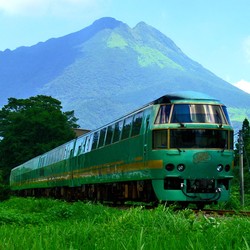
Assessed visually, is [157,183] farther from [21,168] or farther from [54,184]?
[21,168]

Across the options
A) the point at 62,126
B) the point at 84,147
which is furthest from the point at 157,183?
the point at 62,126

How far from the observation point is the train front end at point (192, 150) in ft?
50.9

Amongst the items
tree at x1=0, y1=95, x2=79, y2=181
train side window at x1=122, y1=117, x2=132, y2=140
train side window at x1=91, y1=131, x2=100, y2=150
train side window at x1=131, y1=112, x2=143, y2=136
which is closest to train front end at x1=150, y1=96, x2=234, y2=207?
train side window at x1=131, y1=112, x2=143, y2=136

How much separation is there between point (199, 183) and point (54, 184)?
69.9 feet

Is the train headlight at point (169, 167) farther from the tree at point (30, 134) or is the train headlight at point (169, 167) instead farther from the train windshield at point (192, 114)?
the tree at point (30, 134)

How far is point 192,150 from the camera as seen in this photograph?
1577 cm

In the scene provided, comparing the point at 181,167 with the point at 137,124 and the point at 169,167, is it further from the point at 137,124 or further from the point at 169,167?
the point at 137,124

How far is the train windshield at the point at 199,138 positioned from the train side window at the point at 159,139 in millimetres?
186

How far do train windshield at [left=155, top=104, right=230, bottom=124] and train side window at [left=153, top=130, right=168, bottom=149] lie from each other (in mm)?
320

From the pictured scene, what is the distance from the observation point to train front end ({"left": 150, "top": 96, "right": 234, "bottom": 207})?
15.5 meters

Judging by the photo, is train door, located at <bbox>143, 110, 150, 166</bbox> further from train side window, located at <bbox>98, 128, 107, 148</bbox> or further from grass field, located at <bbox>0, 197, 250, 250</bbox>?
train side window, located at <bbox>98, 128, 107, 148</bbox>

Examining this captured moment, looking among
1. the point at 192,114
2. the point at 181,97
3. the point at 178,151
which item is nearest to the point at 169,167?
the point at 178,151

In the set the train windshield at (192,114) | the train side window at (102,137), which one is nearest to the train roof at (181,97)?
the train windshield at (192,114)

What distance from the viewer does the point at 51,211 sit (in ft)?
41.5
